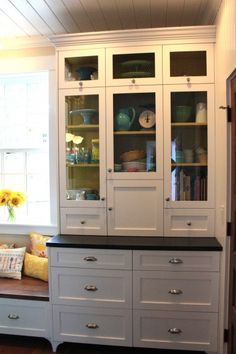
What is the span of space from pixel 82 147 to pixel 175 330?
163cm

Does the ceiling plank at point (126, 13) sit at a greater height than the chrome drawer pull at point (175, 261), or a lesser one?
greater

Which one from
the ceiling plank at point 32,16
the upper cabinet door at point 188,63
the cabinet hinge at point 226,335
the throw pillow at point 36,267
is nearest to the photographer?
the cabinet hinge at point 226,335

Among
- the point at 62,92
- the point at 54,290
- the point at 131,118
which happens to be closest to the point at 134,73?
the point at 131,118

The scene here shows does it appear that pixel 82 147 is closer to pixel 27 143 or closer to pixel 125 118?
pixel 125 118

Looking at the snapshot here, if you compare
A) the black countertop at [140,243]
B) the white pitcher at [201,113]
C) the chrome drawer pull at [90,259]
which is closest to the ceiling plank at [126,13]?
the white pitcher at [201,113]

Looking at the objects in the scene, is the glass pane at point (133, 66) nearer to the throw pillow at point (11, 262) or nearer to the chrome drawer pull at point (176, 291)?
the chrome drawer pull at point (176, 291)

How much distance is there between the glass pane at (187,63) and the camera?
7.64 ft

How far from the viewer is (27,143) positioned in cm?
303

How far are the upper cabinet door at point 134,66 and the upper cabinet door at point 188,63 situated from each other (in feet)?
0.23

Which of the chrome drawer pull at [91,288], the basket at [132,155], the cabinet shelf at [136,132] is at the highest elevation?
the cabinet shelf at [136,132]

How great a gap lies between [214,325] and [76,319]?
1044 mm

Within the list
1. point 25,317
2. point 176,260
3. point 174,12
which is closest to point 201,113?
point 174,12

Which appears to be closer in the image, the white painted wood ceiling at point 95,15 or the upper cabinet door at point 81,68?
the white painted wood ceiling at point 95,15

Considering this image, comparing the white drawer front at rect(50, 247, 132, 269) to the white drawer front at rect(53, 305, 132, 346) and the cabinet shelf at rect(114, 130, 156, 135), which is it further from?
the cabinet shelf at rect(114, 130, 156, 135)
